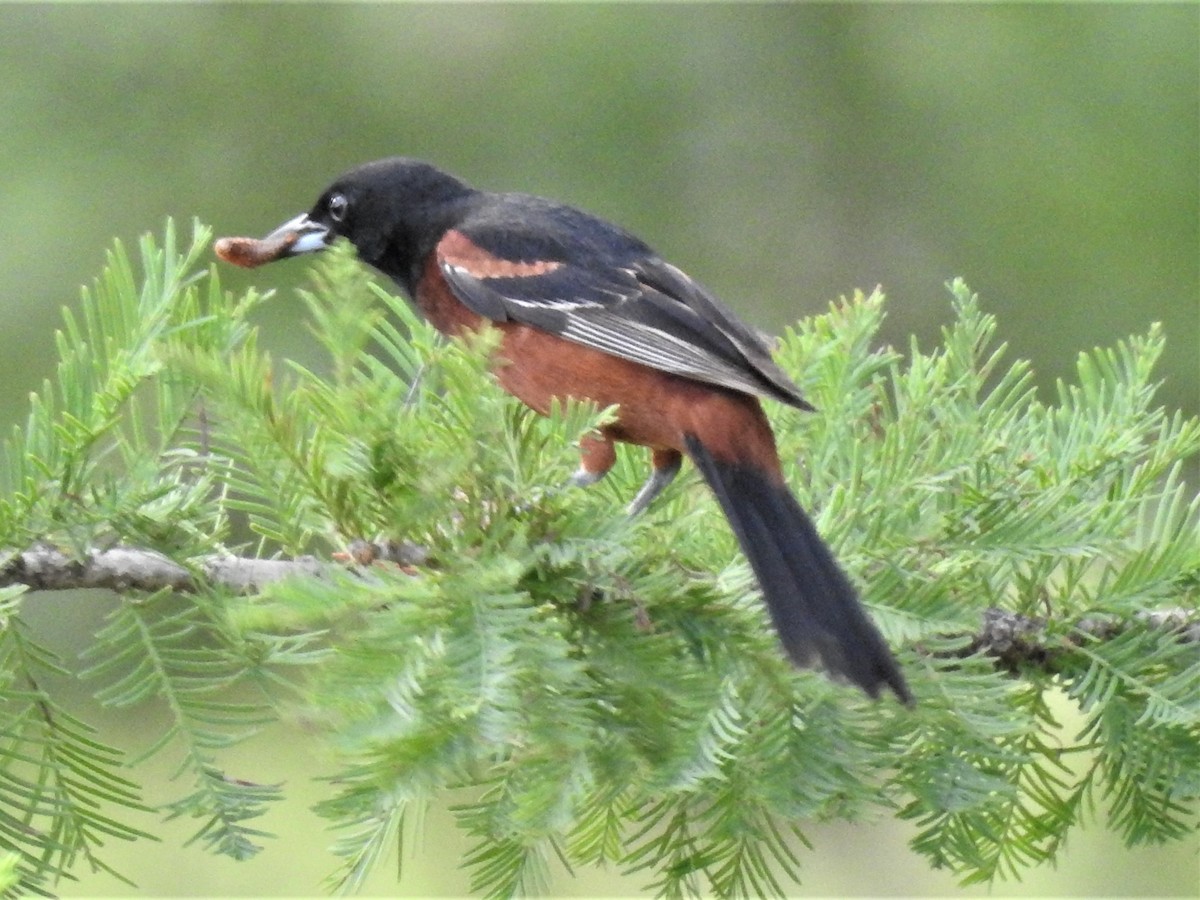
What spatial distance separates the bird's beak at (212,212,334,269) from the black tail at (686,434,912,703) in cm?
110

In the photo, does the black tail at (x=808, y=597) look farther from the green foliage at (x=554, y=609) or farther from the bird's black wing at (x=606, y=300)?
the bird's black wing at (x=606, y=300)

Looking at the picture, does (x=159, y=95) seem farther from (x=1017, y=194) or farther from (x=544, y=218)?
(x=1017, y=194)

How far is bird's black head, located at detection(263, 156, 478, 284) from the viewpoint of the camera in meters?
3.18

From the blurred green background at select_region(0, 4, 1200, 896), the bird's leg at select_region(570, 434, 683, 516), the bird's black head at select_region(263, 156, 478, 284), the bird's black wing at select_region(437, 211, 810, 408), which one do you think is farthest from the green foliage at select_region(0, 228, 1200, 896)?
the blurred green background at select_region(0, 4, 1200, 896)

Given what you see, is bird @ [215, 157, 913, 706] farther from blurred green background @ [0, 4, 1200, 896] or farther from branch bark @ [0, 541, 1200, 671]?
blurred green background @ [0, 4, 1200, 896]

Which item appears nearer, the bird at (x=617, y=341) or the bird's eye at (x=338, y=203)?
the bird at (x=617, y=341)

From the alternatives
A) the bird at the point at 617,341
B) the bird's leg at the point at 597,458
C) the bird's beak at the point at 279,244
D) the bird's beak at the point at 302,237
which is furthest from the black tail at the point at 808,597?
the bird's beak at the point at 302,237

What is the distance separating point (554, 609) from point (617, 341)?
1.15 metres

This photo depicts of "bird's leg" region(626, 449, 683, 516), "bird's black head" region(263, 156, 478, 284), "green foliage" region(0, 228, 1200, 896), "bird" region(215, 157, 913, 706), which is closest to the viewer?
"green foliage" region(0, 228, 1200, 896)

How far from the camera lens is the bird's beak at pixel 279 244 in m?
2.55

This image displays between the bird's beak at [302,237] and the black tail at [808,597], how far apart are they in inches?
58.1

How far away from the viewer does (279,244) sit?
286 cm

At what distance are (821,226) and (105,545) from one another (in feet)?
14.0

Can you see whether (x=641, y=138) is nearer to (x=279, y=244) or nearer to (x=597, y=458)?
(x=279, y=244)
